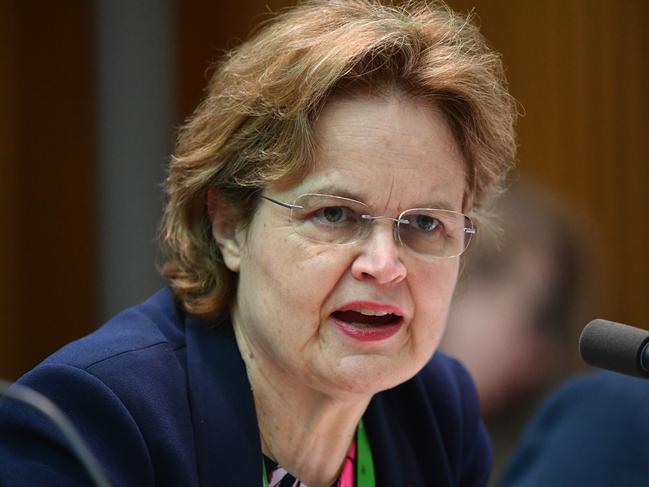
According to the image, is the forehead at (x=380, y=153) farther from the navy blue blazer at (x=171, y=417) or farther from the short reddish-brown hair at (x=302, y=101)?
the navy blue blazer at (x=171, y=417)

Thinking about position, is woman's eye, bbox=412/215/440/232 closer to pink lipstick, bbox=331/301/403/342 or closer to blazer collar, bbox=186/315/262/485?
pink lipstick, bbox=331/301/403/342

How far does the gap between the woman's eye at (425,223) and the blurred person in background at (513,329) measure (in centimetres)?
142

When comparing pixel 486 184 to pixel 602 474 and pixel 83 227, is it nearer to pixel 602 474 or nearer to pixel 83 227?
pixel 602 474

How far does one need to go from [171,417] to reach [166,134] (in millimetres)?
2660

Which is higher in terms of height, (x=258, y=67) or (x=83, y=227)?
(x=258, y=67)

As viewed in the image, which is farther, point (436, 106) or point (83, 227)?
point (83, 227)

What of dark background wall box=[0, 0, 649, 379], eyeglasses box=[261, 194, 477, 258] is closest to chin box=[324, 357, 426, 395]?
eyeglasses box=[261, 194, 477, 258]

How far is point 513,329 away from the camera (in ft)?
11.7

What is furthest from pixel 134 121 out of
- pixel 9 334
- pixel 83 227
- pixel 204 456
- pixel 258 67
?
pixel 204 456

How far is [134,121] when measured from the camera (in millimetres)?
4488

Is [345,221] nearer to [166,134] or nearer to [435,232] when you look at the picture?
[435,232]

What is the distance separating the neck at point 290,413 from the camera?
2.15 m

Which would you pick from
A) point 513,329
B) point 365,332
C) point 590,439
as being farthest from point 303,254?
point 513,329

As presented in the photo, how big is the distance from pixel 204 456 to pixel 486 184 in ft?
2.67
